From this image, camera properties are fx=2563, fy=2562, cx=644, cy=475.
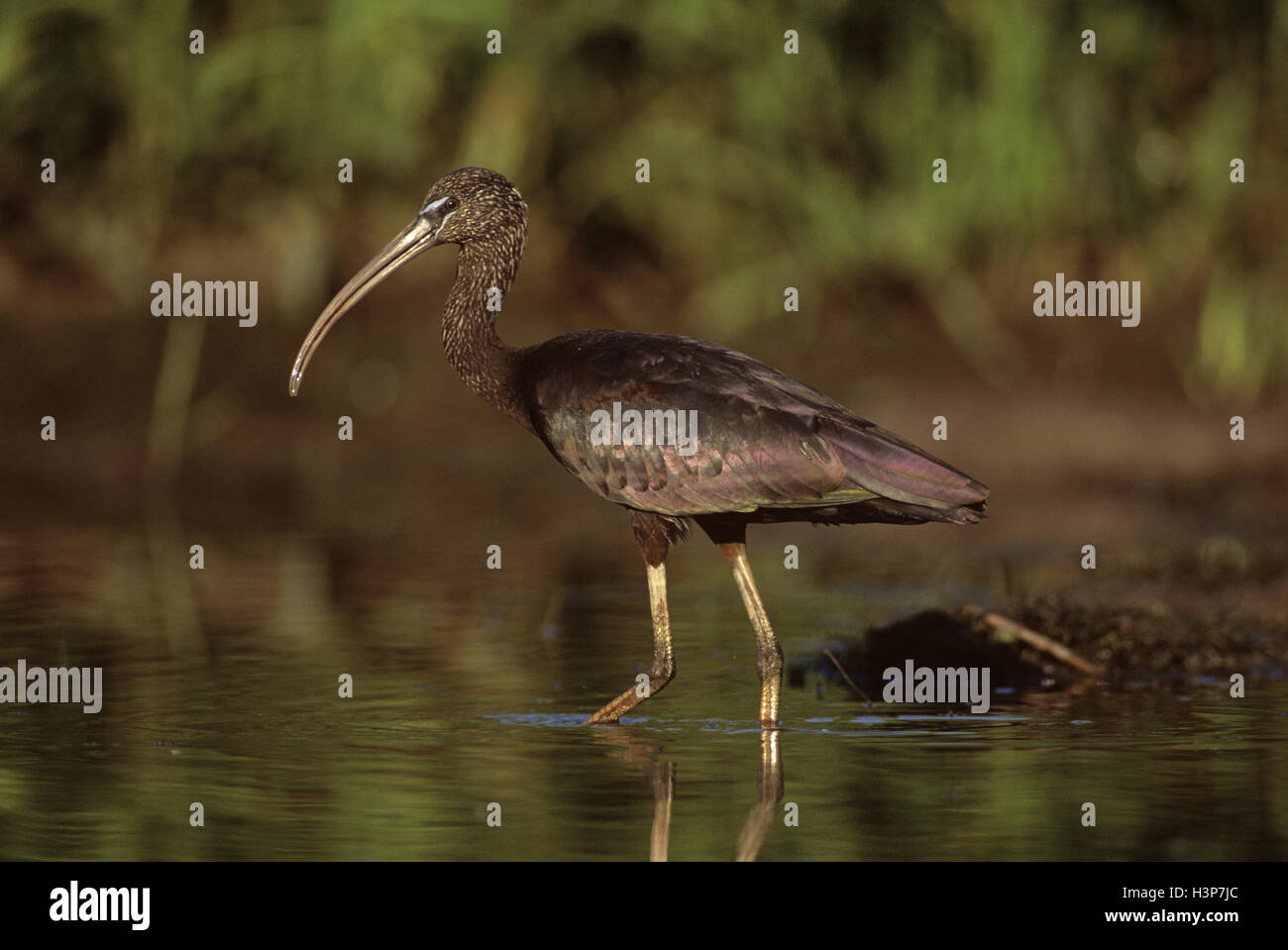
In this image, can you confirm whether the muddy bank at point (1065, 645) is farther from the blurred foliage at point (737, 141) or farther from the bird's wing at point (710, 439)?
the blurred foliage at point (737, 141)

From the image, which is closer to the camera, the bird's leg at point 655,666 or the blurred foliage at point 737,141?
the bird's leg at point 655,666

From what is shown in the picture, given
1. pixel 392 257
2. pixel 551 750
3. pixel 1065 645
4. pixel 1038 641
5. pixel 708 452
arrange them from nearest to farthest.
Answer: pixel 551 750
pixel 708 452
pixel 1038 641
pixel 1065 645
pixel 392 257

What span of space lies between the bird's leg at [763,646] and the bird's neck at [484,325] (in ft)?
3.46

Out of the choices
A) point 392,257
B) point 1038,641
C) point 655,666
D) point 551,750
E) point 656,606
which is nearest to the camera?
point 551,750

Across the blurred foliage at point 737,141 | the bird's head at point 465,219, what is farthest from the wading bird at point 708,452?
the blurred foliage at point 737,141

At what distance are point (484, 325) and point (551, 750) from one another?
2.40 metres

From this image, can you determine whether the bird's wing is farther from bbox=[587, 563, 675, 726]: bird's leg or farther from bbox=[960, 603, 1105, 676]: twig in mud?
bbox=[960, 603, 1105, 676]: twig in mud

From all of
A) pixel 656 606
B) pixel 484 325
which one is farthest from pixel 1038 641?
pixel 484 325

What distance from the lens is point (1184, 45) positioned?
18906mm

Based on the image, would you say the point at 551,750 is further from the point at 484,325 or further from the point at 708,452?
the point at 484,325

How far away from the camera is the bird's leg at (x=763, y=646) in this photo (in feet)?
32.6

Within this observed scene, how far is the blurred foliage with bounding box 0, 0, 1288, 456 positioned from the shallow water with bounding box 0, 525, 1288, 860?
5.82 metres

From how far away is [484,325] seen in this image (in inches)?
433

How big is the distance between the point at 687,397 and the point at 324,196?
9.16 metres
